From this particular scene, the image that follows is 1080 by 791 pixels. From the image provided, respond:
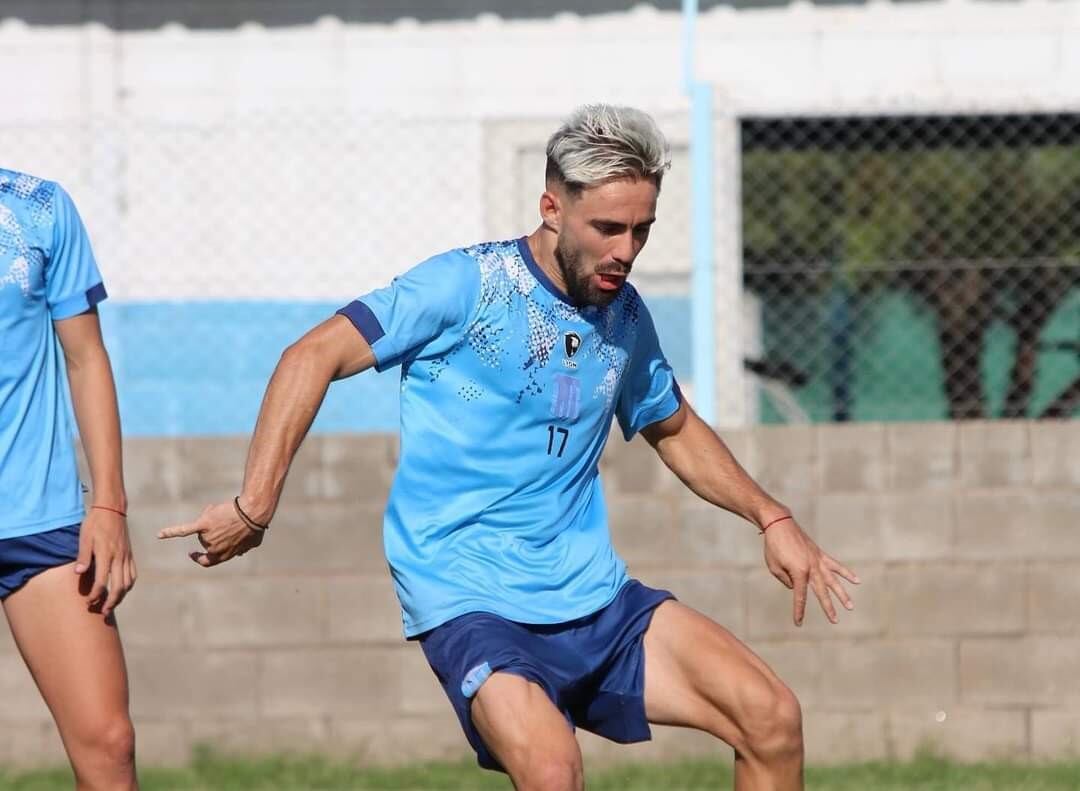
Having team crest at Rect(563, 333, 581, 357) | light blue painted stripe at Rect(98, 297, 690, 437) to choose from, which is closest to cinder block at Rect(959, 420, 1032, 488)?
light blue painted stripe at Rect(98, 297, 690, 437)

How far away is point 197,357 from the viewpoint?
9.14m

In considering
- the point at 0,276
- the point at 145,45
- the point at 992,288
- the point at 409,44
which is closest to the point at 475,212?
the point at 409,44

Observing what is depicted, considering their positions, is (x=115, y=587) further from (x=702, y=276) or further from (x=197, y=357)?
(x=197, y=357)

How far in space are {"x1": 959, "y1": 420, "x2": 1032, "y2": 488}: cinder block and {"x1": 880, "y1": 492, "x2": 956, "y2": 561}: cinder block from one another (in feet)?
0.48

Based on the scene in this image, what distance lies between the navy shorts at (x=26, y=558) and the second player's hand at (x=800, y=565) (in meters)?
1.69

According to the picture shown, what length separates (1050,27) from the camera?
31.3 ft

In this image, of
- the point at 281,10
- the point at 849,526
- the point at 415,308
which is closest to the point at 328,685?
the point at 849,526

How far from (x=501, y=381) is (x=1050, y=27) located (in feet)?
20.1

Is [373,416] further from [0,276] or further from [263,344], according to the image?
[0,276]

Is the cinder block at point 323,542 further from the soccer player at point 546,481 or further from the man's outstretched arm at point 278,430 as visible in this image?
the man's outstretched arm at point 278,430

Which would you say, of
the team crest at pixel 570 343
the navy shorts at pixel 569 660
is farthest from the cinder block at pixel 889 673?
the team crest at pixel 570 343

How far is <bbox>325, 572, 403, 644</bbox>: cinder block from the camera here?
7.43m

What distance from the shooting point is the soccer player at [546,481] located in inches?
167

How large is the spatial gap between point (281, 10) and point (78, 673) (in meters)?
5.98
